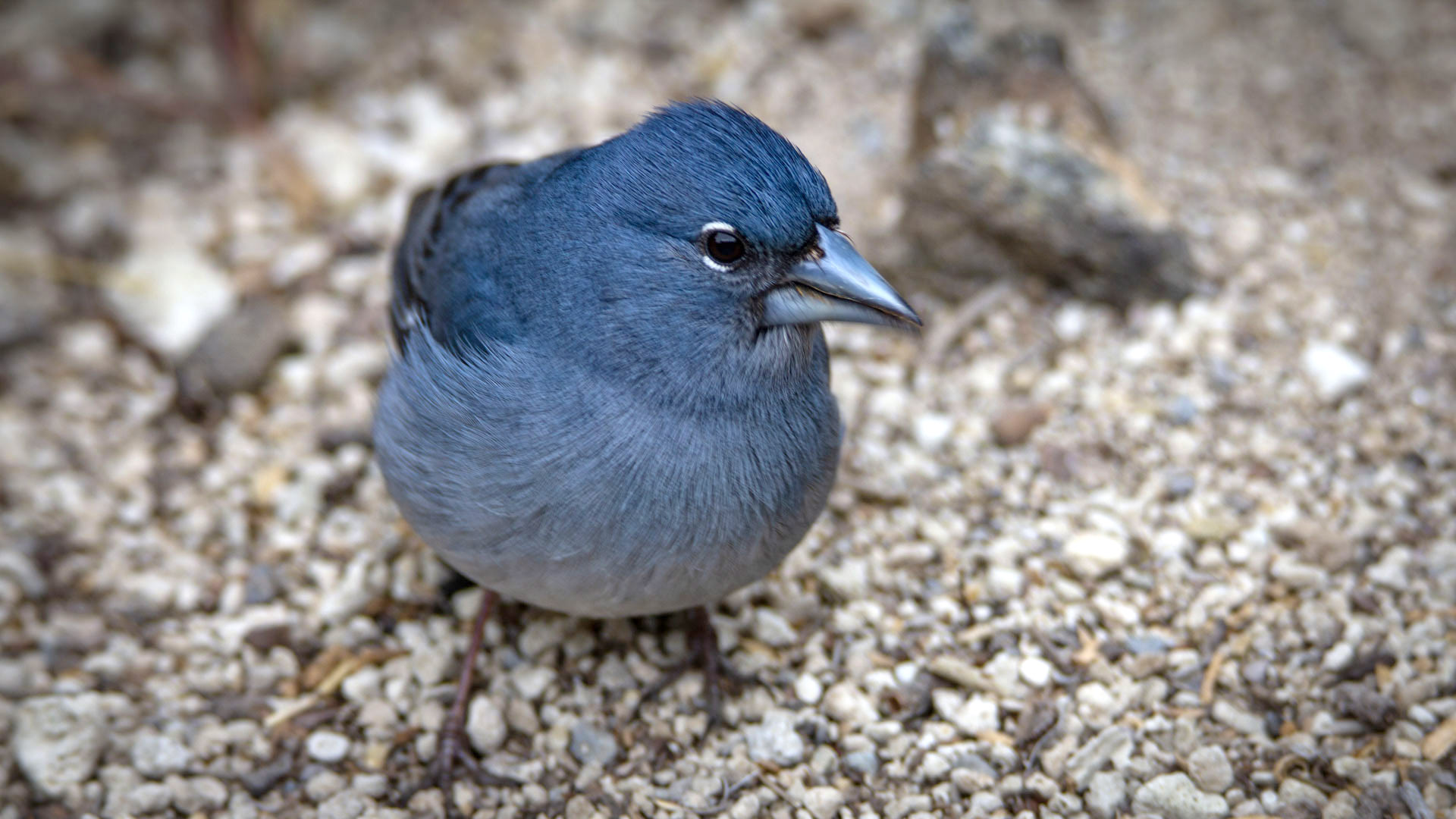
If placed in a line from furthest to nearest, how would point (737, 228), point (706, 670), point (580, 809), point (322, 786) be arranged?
point (706, 670)
point (322, 786)
point (580, 809)
point (737, 228)

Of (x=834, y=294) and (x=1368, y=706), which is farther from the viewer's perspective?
(x=1368, y=706)

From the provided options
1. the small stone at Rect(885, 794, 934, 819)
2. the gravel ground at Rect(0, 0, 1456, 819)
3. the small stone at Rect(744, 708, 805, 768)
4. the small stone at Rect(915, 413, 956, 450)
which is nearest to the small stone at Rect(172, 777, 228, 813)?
the gravel ground at Rect(0, 0, 1456, 819)

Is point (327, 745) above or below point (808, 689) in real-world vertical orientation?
below

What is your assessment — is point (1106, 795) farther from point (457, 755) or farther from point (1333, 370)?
point (1333, 370)

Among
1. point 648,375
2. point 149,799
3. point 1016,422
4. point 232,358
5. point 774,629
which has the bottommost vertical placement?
point 149,799

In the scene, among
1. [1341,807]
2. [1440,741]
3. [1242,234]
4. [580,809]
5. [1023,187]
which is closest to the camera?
[1341,807]

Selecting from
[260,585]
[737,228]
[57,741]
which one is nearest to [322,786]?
[57,741]
